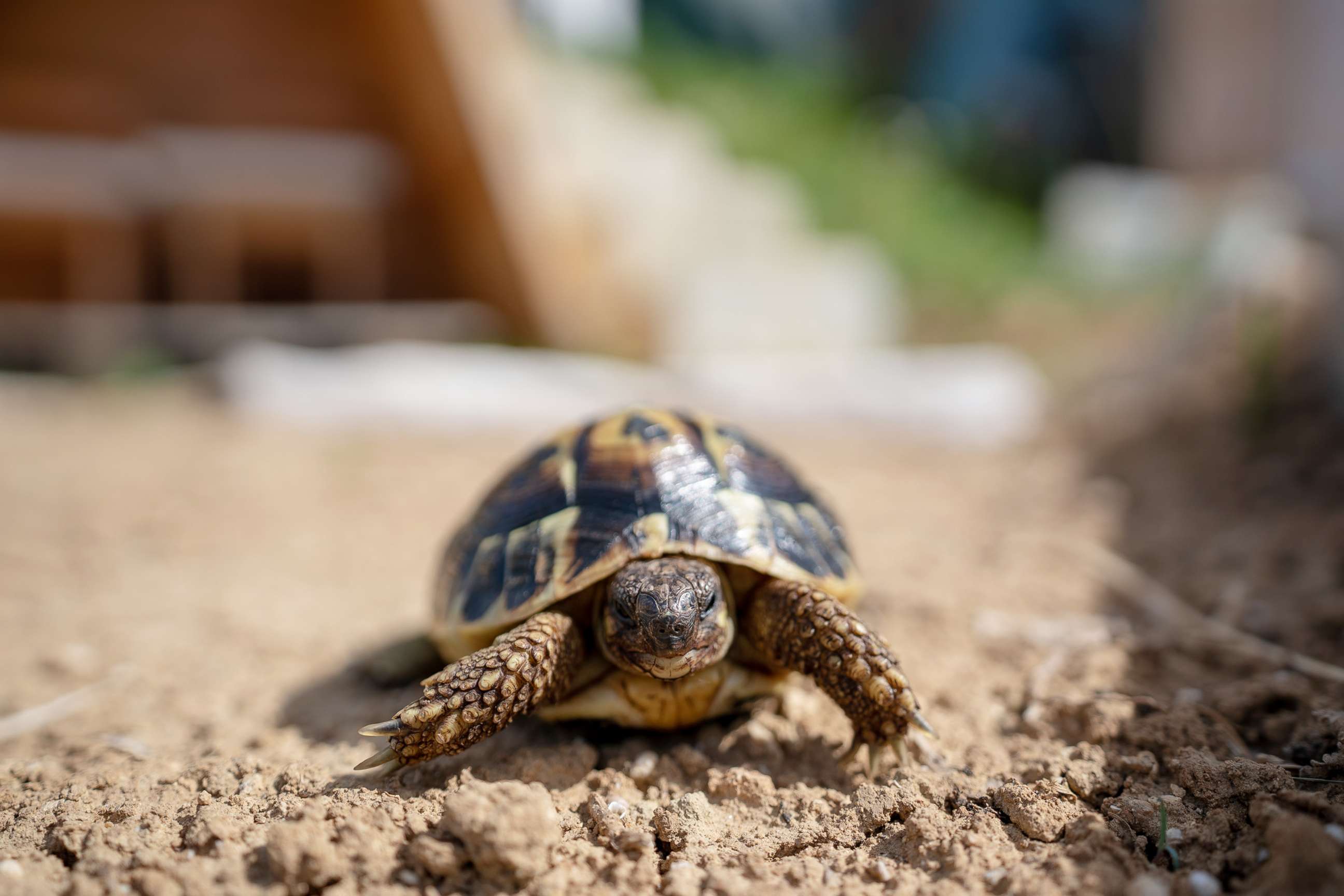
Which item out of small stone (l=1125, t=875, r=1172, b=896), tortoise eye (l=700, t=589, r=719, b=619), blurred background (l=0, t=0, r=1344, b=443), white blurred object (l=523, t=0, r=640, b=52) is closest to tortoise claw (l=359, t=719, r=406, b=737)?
tortoise eye (l=700, t=589, r=719, b=619)

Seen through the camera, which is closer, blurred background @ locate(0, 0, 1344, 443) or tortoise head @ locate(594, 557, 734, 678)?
tortoise head @ locate(594, 557, 734, 678)

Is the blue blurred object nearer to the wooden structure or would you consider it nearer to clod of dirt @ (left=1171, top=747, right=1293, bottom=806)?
the wooden structure

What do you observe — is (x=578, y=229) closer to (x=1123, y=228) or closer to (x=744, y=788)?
(x=1123, y=228)

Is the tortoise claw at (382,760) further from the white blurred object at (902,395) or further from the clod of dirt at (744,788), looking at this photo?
the white blurred object at (902,395)

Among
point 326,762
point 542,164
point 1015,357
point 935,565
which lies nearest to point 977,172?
point 1015,357

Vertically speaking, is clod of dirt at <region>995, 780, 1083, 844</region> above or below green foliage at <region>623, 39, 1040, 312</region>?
below

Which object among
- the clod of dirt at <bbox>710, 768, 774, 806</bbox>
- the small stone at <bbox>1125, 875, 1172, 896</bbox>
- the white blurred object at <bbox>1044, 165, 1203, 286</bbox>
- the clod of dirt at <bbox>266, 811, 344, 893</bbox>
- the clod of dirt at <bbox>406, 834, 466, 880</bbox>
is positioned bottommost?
the clod of dirt at <bbox>266, 811, 344, 893</bbox>

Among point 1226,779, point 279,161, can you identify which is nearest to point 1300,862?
point 1226,779
